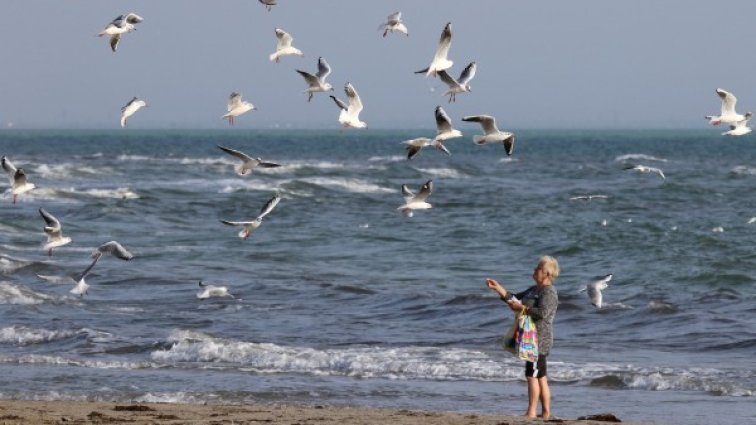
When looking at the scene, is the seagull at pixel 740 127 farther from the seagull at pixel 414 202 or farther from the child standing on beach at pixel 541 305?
the child standing on beach at pixel 541 305

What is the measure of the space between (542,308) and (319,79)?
7.53 meters

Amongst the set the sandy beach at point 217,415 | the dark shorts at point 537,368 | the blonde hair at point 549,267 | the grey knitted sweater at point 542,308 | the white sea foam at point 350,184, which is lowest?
the white sea foam at point 350,184

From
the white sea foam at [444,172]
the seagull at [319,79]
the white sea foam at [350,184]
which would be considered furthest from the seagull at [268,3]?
the white sea foam at [444,172]

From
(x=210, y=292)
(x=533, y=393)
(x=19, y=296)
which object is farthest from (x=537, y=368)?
(x=19, y=296)

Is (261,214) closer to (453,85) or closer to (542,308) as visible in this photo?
(453,85)

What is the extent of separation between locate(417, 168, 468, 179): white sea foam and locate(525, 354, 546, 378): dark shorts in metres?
47.0

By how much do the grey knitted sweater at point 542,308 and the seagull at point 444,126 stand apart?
5.74 metres

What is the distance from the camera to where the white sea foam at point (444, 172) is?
2261 inches

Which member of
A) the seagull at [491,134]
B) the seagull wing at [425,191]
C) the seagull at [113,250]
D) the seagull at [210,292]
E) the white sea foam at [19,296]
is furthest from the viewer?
the seagull at [210,292]

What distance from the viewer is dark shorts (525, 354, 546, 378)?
966 centimetres

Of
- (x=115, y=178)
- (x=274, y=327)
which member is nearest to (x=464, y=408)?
(x=274, y=327)

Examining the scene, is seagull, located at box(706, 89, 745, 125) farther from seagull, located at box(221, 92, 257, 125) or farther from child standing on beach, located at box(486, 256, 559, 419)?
child standing on beach, located at box(486, 256, 559, 419)

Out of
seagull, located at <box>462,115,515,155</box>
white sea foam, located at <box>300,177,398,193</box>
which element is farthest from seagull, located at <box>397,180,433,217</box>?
white sea foam, located at <box>300,177,398,193</box>

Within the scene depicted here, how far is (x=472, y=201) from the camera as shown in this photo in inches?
1622
